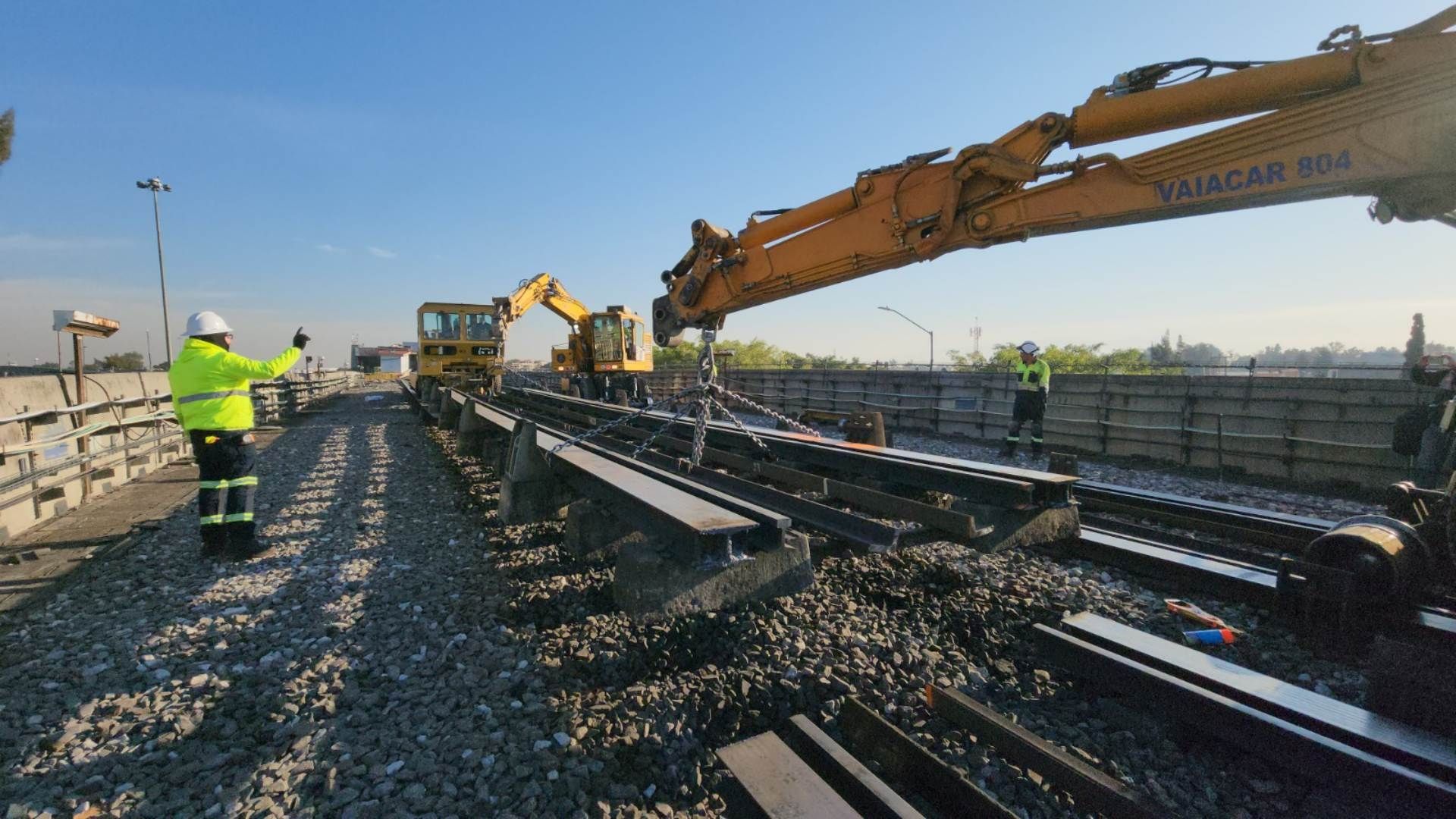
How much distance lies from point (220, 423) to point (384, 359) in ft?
227

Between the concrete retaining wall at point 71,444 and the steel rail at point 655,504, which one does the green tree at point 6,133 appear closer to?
the concrete retaining wall at point 71,444

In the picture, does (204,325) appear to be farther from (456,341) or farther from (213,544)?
(456,341)

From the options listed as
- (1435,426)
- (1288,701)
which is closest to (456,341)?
(1288,701)

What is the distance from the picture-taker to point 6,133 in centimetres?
1786

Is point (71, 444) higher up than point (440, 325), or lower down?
lower down

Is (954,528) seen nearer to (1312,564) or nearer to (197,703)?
(1312,564)

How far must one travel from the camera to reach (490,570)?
4551 millimetres

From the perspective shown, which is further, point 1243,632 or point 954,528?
point 1243,632

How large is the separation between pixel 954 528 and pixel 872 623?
2.63 feet

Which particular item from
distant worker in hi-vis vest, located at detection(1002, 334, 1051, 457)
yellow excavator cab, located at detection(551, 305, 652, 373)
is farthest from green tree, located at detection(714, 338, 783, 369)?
distant worker in hi-vis vest, located at detection(1002, 334, 1051, 457)

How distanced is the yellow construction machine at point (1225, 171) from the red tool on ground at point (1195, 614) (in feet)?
1.90

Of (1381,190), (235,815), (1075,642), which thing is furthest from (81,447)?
(1381,190)

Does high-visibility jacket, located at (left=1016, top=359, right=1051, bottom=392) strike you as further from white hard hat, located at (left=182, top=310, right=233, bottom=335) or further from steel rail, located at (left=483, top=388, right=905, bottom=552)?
white hard hat, located at (left=182, top=310, right=233, bottom=335)

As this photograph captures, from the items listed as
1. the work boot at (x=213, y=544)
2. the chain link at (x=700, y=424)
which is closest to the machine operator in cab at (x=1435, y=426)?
the chain link at (x=700, y=424)
